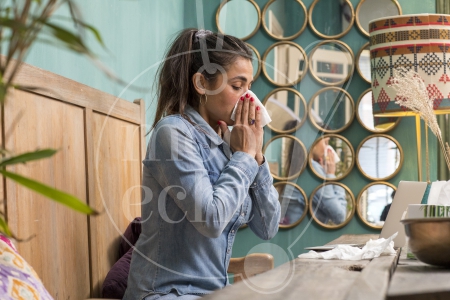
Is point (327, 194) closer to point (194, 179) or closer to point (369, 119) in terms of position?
point (369, 119)

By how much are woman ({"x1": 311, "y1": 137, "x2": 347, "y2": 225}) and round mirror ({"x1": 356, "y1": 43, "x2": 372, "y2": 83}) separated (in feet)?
1.26

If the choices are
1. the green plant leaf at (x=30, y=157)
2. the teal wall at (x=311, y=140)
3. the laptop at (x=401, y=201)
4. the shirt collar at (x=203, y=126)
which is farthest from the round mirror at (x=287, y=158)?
the green plant leaf at (x=30, y=157)

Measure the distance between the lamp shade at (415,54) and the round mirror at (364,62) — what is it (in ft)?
1.35

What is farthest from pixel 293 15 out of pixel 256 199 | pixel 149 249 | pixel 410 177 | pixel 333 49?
pixel 149 249

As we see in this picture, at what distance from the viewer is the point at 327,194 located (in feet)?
10.1

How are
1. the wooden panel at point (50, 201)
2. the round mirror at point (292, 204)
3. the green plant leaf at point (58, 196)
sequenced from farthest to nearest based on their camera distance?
the round mirror at point (292, 204)
the wooden panel at point (50, 201)
the green plant leaf at point (58, 196)

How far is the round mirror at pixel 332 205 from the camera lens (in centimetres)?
303

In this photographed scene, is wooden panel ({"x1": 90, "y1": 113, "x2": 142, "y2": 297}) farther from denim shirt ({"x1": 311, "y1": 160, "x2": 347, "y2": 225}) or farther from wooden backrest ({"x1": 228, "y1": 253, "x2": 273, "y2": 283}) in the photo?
denim shirt ({"x1": 311, "y1": 160, "x2": 347, "y2": 225})

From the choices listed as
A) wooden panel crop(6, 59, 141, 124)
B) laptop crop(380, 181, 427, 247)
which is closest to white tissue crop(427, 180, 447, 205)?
laptop crop(380, 181, 427, 247)

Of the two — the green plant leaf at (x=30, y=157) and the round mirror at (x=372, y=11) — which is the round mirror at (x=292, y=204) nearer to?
the round mirror at (x=372, y=11)

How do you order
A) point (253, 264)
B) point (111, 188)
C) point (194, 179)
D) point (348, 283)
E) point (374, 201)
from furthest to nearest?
point (374, 201)
point (253, 264)
point (111, 188)
point (194, 179)
point (348, 283)

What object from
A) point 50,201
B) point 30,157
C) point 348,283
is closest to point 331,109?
point 50,201

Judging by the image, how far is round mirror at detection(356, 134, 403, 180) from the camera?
3.00 meters

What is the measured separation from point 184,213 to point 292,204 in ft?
5.84
